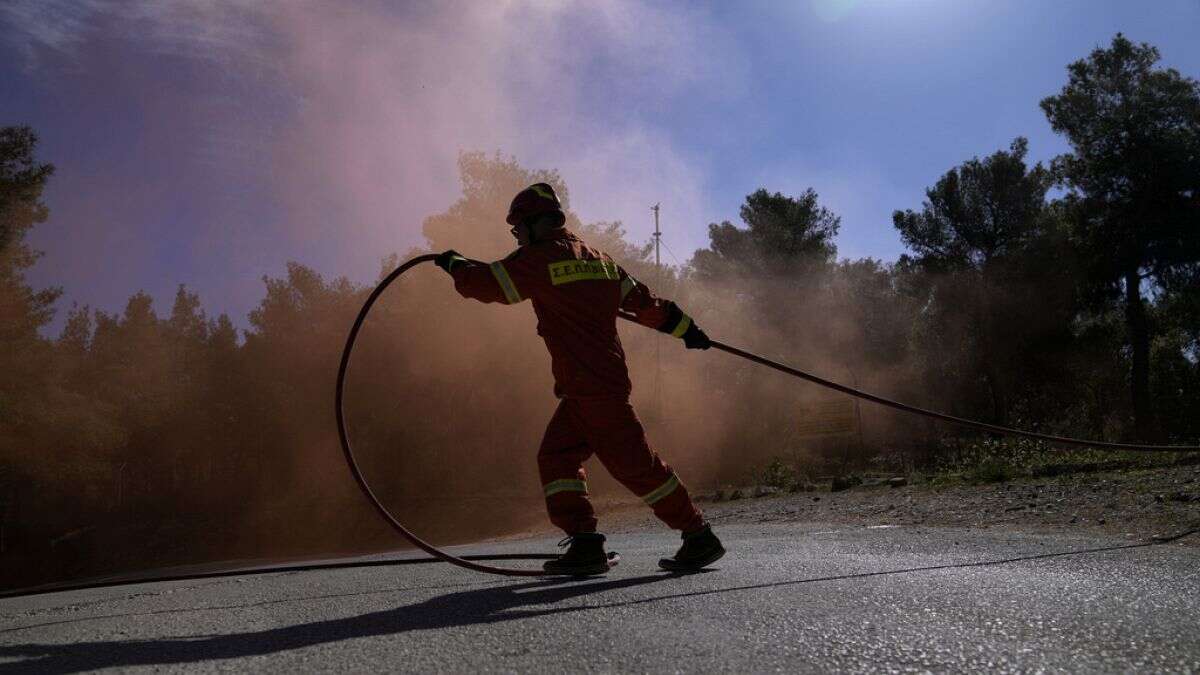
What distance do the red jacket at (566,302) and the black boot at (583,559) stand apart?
711 mm

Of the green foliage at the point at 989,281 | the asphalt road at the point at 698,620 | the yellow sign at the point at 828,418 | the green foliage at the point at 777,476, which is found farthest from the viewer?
the green foliage at the point at 989,281

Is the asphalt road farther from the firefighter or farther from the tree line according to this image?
the tree line

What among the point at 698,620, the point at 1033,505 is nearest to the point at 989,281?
the point at 1033,505

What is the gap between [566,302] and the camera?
3730mm

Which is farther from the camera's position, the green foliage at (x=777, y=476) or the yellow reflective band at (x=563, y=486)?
the green foliage at (x=777, y=476)

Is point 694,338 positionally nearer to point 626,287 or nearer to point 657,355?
point 626,287

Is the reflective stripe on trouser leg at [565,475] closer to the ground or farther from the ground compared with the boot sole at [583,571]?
farther from the ground

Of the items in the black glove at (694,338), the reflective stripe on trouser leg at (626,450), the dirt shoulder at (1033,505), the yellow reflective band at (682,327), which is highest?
the yellow reflective band at (682,327)

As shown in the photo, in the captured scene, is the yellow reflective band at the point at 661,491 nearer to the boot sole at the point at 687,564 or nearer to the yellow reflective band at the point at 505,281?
the boot sole at the point at 687,564

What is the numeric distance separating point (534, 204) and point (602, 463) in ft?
4.47

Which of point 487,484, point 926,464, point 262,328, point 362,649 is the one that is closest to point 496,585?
point 362,649

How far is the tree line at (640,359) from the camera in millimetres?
21188

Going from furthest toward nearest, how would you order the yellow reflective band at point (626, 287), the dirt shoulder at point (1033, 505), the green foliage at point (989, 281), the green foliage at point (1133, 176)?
the green foliage at point (989, 281)
the green foliage at point (1133, 176)
the dirt shoulder at point (1033, 505)
the yellow reflective band at point (626, 287)

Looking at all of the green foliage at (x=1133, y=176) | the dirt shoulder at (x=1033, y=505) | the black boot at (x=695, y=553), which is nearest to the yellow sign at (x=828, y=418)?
the dirt shoulder at (x=1033, y=505)
